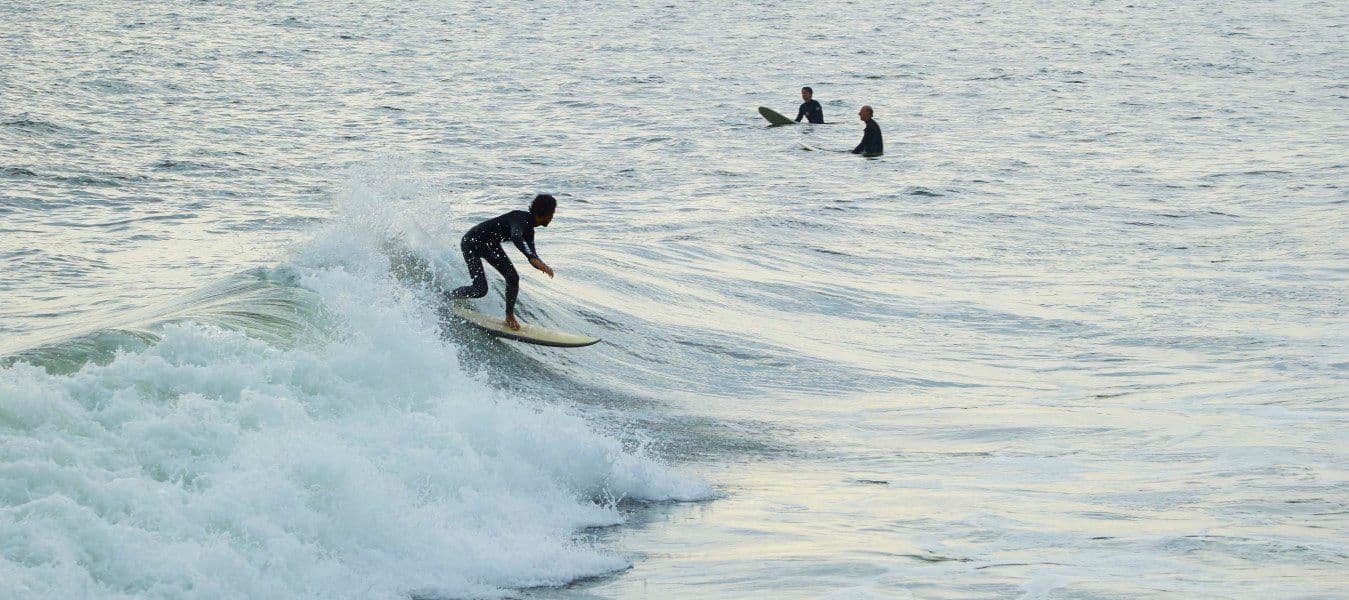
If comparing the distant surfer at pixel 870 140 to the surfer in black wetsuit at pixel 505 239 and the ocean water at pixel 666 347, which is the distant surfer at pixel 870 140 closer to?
the ocean water at pixel 666 347

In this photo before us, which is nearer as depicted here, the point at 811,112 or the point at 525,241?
the point at 525,241

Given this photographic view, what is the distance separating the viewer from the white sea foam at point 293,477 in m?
6.16

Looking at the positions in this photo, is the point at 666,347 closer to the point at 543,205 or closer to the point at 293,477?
the point at 543,205

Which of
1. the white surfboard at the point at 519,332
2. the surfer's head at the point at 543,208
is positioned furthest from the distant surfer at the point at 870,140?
the surfer's head at the point at 543,208

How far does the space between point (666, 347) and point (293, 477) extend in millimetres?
6913

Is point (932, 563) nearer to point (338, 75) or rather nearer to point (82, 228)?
point (82, 228)

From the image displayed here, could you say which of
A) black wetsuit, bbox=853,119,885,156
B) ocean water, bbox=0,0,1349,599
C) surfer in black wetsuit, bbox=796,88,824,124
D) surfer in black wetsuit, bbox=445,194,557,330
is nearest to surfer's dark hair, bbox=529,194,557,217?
surfer in black wetsuit, bbox=445,194,557,330

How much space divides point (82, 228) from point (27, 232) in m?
0.70

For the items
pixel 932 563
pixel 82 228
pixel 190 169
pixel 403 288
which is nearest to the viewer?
pixel 932 563

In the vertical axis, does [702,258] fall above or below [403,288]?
below

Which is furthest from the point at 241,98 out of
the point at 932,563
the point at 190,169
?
the point at 932,563

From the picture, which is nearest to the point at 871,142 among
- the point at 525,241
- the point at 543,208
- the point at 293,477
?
the point at 525,241

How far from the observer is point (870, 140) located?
2692cm

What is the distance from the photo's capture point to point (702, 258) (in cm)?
1800
